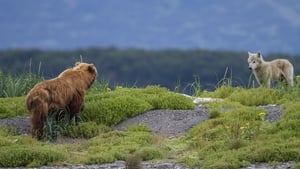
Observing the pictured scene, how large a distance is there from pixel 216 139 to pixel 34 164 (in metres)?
2.58

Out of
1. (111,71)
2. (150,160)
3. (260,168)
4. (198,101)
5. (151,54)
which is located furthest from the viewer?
(151,54)

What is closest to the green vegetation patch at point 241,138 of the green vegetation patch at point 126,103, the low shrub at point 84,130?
the green vegetation patch at point 126,103

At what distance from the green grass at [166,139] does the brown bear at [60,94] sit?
0.29m

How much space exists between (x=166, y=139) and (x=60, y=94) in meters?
1.72

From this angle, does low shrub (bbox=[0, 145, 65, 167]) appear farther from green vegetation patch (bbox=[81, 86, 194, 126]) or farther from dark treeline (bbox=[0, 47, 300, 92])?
dark treeline (bbox=[0, 47, 300, 92])

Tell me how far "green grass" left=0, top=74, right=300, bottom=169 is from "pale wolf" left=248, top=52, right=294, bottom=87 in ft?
7.16

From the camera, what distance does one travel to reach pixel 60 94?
14.6 metres

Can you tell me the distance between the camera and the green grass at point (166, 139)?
12.5 metres

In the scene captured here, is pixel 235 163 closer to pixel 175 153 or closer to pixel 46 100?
pixel 175 153

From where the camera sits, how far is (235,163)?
12.0 metres

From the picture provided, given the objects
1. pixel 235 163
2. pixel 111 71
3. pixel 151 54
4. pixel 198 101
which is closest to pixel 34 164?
pixel 235 163

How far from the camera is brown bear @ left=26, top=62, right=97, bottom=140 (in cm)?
1422

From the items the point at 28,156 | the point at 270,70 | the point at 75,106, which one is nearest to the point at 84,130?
the point at 75,106

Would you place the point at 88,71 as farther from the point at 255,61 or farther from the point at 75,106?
the point at 255,61
